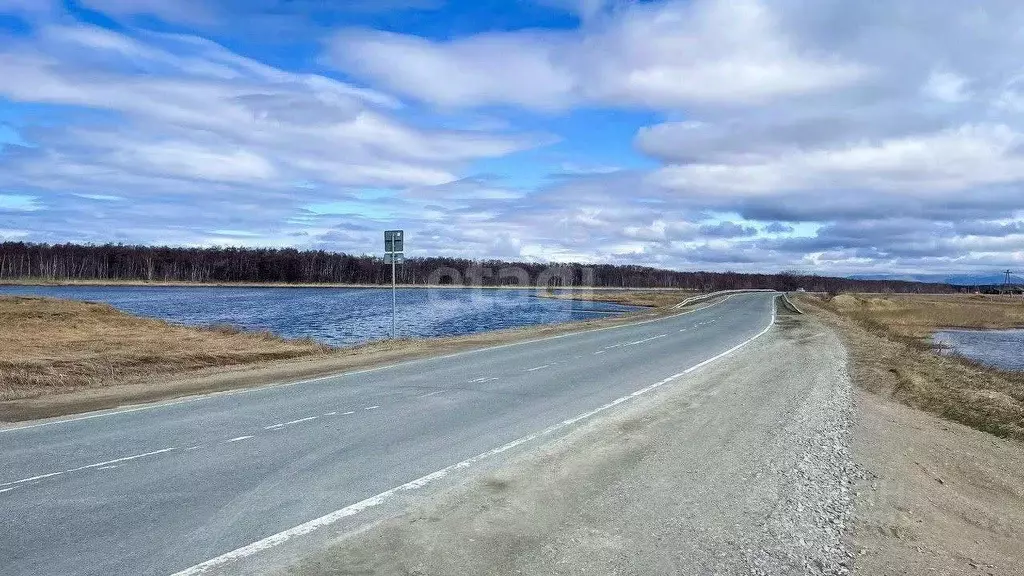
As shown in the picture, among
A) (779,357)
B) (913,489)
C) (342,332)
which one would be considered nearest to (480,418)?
(913,489)

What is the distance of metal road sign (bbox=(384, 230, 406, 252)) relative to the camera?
24719mm

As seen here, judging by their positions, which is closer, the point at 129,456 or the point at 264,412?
the point at 129,456

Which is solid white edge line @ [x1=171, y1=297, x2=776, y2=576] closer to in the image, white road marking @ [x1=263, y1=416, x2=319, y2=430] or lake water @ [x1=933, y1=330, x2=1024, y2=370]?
white road marking @ [x1=263, y1=416, x2=319, y2=430]

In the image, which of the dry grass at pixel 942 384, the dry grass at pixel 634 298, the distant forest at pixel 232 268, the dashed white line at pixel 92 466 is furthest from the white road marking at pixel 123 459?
the distant forest at pixel 232 268

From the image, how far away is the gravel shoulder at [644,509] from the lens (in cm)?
530

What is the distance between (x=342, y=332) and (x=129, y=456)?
29880 millimetres

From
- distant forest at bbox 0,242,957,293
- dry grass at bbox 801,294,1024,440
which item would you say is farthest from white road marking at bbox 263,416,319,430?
distant forest at bbox 0,242,957,293

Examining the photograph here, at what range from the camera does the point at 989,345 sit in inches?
1646

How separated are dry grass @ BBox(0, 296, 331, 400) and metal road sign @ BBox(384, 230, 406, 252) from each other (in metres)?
4.23

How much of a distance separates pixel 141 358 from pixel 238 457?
14070 millimetres

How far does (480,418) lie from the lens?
1064 cm

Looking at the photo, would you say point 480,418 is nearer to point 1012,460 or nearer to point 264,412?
point 264,412

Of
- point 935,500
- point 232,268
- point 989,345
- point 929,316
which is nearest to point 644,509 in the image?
point 935,500

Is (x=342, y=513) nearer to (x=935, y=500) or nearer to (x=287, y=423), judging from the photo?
(x=287, y=423)
